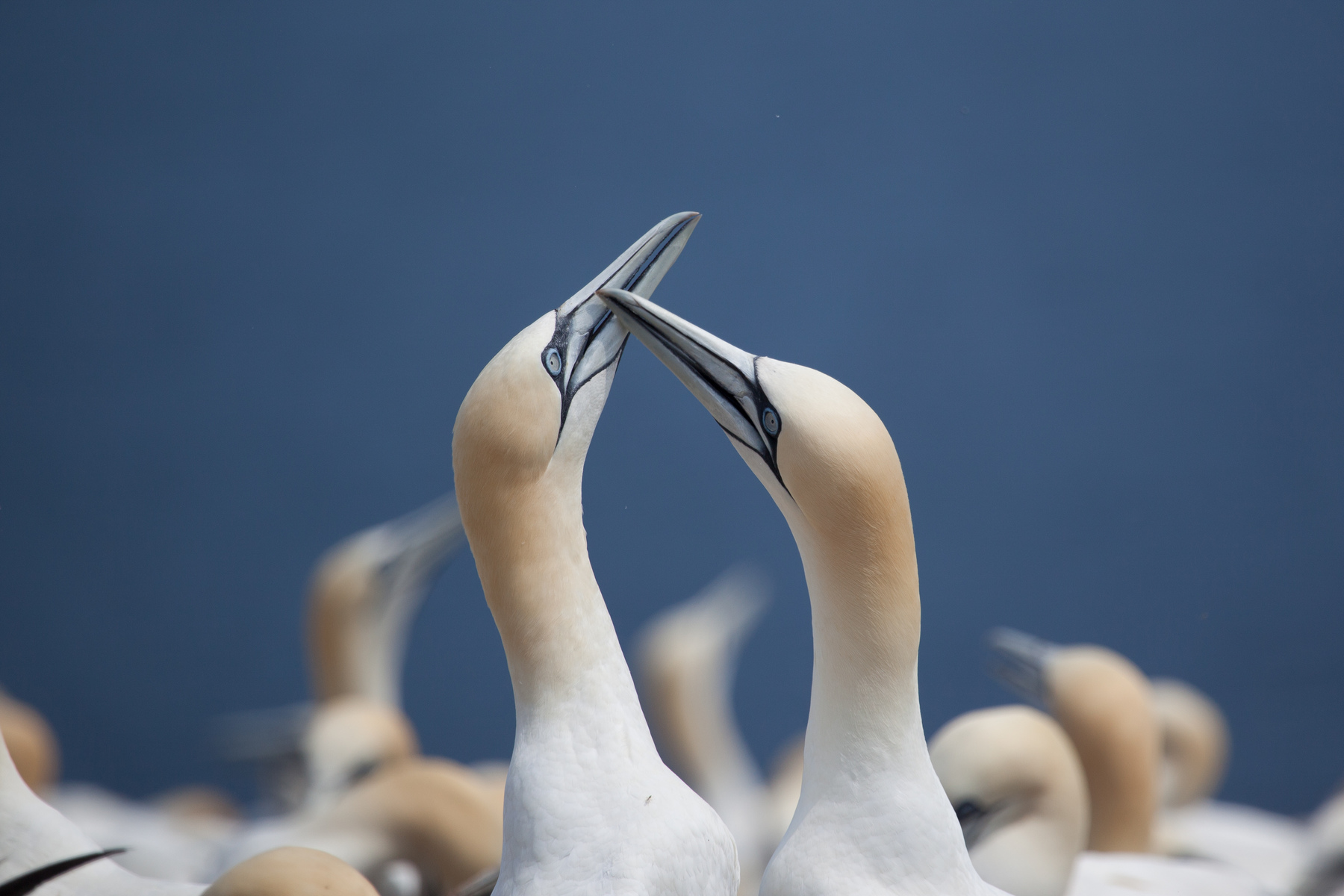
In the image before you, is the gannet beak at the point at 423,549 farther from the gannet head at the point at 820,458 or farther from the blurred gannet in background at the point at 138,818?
the gannet head at the point at 820,458

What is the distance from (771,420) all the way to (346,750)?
191 centimetres

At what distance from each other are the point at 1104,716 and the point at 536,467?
1.70 m

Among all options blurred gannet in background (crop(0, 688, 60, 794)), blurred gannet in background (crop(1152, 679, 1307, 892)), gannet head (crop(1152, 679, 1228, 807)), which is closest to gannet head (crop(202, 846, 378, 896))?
blurred gannet in background (crop(0, 688, 60, 794))

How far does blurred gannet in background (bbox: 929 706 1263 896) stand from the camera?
7.30 feet

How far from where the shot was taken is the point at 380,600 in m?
3.81

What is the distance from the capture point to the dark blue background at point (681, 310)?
8.21ft

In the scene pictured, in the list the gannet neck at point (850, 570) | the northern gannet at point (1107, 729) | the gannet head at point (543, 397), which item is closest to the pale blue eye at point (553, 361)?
the gannet head at point (543, 397)

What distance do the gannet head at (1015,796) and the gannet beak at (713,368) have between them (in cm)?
90

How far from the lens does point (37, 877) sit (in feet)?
6.03

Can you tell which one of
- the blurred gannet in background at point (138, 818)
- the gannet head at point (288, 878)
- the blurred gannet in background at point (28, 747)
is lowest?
the blurred gannet in background at point (138, 818)

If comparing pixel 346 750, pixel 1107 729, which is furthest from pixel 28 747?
pixel 1107 729

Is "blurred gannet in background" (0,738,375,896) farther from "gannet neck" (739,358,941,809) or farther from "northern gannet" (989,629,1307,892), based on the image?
"northern gannet" (989,629,1307,892)

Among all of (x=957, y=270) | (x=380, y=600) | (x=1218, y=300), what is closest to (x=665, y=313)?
(x=957, y=270)

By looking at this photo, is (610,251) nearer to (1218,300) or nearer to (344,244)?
(344,244)
